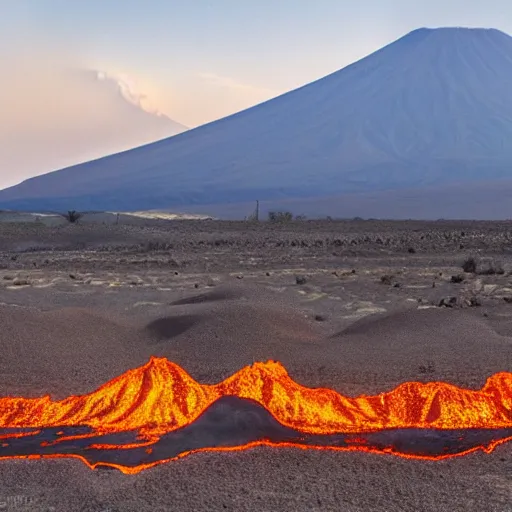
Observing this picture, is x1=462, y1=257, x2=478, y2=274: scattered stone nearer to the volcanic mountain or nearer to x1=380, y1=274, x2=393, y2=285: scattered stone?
x1=380, y1=274, x2=393, y2=285: scattered stone

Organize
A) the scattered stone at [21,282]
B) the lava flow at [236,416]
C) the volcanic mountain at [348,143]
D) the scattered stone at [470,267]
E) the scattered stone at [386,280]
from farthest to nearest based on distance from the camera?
the volcanic mountain at [348,143] → the scattered stone at [470,267] → the scattered stone at [21,282] → the scattered stone at [386,280] → the lava flow at [236,416]

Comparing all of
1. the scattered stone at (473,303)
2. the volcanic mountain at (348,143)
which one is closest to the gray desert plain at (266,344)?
the scattered stone at (473,303)

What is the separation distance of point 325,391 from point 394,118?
13991 cm

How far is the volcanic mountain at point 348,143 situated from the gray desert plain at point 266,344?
76987mm

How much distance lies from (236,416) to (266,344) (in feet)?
10.1

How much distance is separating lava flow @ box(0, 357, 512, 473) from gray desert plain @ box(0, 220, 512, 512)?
247 millimetres

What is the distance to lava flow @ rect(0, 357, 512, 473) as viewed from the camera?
22.3 ft

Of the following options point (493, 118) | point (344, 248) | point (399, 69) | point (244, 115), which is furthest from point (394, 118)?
point (344, 248)

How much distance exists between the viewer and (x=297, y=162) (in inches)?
5157

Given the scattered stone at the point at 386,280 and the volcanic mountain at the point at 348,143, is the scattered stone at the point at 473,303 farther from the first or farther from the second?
the volcanic mountain at the point at 348,143

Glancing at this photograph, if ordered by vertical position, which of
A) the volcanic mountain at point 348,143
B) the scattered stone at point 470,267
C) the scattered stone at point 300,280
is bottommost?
the scattered stone at point 300,280

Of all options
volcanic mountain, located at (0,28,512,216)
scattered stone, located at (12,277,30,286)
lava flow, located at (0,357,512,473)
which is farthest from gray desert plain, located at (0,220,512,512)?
volcanic mountain, located at (0,28,512,216)

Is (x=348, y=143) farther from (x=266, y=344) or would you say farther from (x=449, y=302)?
(x=266, y=344)

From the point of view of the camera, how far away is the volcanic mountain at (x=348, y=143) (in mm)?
114562
